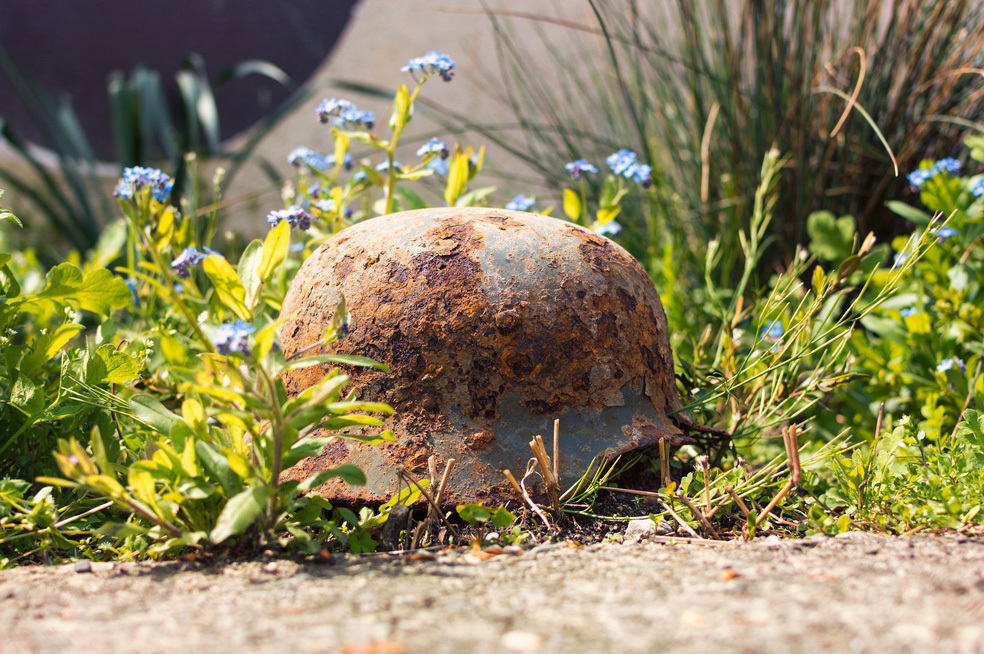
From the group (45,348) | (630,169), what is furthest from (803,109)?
(45,348)

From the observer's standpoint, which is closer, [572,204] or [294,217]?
[294,217]

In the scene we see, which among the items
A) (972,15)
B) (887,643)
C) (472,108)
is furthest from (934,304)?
(472,108)

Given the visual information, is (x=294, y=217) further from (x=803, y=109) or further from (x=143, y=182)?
(x=803, y=109)

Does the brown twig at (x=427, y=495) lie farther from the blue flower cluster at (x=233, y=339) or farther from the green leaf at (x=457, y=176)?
the green leaf at (x=457, y=176)

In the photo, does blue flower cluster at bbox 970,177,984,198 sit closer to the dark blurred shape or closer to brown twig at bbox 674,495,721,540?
brown twig at bbox 674,495,721,540

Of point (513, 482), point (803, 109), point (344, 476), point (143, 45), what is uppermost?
point (143, 45)

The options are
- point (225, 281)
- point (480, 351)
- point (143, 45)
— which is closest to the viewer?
point (225, 281)
